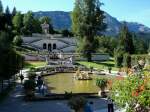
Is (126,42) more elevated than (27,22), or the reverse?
(27,22)

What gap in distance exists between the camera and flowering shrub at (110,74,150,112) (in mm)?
13055

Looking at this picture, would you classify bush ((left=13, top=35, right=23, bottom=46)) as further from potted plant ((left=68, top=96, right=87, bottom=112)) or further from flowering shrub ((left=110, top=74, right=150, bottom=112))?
flowering shrub ((left=110, top=74, right=150, bottom=112))

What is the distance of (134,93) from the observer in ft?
43.4

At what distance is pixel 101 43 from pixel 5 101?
91733mm

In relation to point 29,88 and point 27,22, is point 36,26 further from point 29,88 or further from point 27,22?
point 29,88

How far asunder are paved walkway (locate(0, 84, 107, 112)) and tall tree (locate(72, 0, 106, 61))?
154ft

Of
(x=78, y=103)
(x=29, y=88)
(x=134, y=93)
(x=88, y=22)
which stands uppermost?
(x=88, y=22)

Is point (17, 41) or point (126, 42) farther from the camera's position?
point (17, 41)

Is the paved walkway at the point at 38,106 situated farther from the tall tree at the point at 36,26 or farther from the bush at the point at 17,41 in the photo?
the tall tree at the point at 36,26

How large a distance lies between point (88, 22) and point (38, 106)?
5176 centimetres

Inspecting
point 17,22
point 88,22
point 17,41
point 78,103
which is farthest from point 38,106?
point 17,22

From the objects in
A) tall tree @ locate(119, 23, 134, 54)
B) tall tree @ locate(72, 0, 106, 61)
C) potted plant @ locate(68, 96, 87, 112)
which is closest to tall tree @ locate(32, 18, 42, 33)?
tall tree @ locate(119, 23, 134, 54)

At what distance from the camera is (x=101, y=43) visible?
119375 millimetres

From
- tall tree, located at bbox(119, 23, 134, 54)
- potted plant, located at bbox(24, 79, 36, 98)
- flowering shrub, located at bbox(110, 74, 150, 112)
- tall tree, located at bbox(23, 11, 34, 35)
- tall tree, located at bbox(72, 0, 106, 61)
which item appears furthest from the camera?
tall tree, located at bbox(23, 11, 34, 35)
